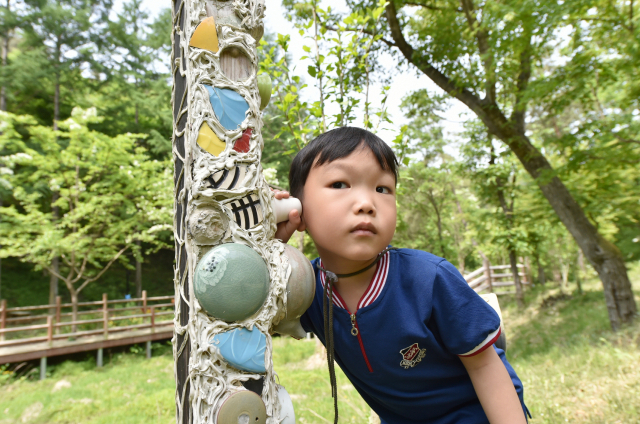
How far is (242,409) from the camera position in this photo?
88 cm

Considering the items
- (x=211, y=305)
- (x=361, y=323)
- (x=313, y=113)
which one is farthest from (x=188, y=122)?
(x=313, y=113)

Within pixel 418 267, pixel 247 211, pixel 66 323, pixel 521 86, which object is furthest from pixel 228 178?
pixel 66 323

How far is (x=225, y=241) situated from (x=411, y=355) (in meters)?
0.74

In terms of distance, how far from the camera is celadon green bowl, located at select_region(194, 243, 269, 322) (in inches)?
34.9

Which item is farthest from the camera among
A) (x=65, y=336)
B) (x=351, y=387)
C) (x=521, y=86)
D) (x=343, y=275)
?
(x=65, y=336)

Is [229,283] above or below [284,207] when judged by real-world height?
below

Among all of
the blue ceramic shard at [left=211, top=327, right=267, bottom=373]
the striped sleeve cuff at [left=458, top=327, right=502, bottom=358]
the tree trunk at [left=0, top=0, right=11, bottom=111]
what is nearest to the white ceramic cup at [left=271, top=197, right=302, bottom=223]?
the blue ceramic shard at [left=211, top=327, right=267, bottom=373]

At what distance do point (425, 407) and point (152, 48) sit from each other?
18.9 metres

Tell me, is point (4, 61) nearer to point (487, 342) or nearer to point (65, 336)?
point (65, 336)

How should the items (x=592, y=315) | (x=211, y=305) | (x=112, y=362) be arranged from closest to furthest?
(x=211, y=305), (x=592, y=315), (x=112, y=362)

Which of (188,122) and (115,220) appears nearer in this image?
(188,122)

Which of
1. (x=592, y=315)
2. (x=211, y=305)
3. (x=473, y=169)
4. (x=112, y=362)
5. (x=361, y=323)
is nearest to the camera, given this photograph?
(x=211, y=305)

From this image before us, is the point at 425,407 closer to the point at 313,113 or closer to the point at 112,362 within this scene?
the point at 313,113

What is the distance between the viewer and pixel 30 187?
37.0ft
